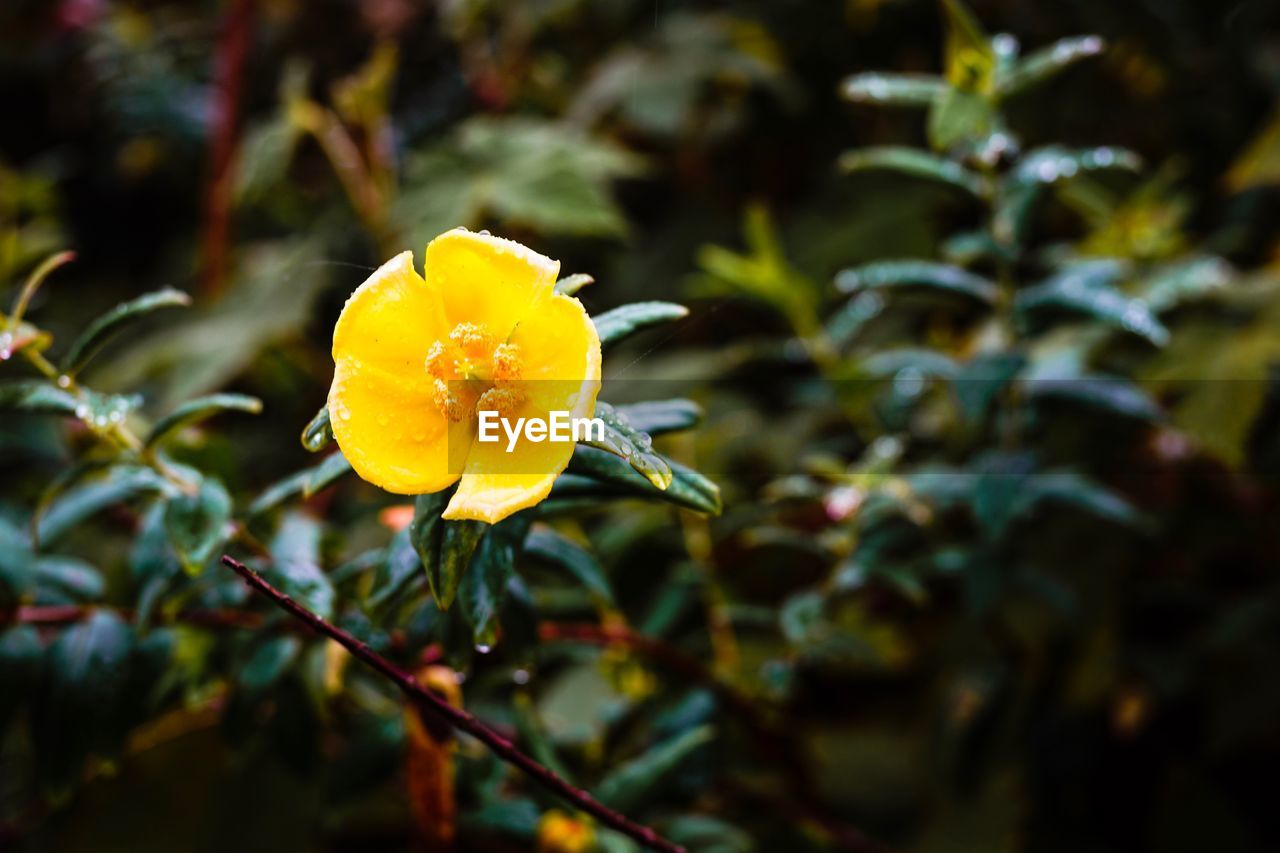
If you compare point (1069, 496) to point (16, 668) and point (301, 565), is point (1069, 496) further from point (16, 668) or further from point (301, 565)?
point (16, 668)

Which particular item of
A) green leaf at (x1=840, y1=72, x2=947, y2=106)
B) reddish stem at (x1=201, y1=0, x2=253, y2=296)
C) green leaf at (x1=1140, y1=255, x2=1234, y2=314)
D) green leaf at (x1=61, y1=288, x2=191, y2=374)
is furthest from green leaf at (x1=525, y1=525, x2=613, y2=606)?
reddish stem at (x1=201, y1=0, x2=253, y2=296)

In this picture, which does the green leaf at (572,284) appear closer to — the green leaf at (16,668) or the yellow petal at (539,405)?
the yellow petal at (539,405)

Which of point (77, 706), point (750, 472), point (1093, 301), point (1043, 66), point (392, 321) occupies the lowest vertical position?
point (77, 706)

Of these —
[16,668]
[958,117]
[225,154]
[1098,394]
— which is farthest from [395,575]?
[225,154]

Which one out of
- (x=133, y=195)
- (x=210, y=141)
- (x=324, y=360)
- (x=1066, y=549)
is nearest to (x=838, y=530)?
(x=1066, y=549)

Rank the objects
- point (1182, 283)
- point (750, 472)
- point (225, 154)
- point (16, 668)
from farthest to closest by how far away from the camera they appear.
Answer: point (225, 154) → point (750, 472) → point (1182, 283) → point (16, 668)

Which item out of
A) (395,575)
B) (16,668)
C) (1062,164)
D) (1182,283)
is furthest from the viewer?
(1182,283)

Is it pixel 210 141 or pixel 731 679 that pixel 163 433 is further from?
pixel 210 141
